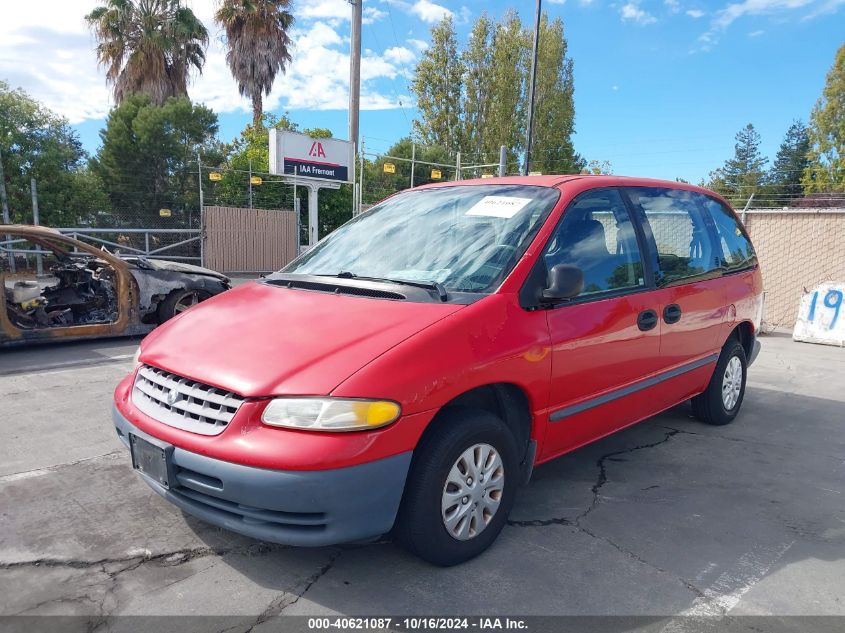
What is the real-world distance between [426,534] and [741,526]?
185cm

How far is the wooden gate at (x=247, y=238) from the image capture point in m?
17.9

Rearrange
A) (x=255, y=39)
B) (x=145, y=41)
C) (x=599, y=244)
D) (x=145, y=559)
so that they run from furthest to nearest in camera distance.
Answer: (x=255, y=39) → (x=145, y=41) → (x=599, y=244) → (x=145, y=559)

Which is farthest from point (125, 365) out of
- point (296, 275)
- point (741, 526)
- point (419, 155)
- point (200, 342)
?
point (419, 155)

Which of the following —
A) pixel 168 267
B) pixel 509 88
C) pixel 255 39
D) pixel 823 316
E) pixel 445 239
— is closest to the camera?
pixel 445 239

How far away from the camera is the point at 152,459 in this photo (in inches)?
103

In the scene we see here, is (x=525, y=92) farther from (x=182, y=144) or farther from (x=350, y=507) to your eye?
(x=350, y=507)

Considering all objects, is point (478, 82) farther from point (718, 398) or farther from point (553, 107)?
point (718, 398)

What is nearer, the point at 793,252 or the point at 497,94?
the point at 793,252

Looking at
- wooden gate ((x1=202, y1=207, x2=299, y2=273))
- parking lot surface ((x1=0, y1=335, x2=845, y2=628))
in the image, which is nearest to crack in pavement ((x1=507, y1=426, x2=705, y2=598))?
parking lot surface ((x1=0, y1=335, x2=845, y2=628))

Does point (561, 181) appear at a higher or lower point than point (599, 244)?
higher

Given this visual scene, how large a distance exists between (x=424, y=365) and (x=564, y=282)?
0.87m

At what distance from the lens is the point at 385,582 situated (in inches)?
103

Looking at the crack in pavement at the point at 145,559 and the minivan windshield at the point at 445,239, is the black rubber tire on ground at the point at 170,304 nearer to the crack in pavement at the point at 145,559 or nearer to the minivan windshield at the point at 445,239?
A: the minivan windshield at the point at 445,239

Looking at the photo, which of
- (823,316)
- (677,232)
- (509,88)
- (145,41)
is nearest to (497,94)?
(509,88)
